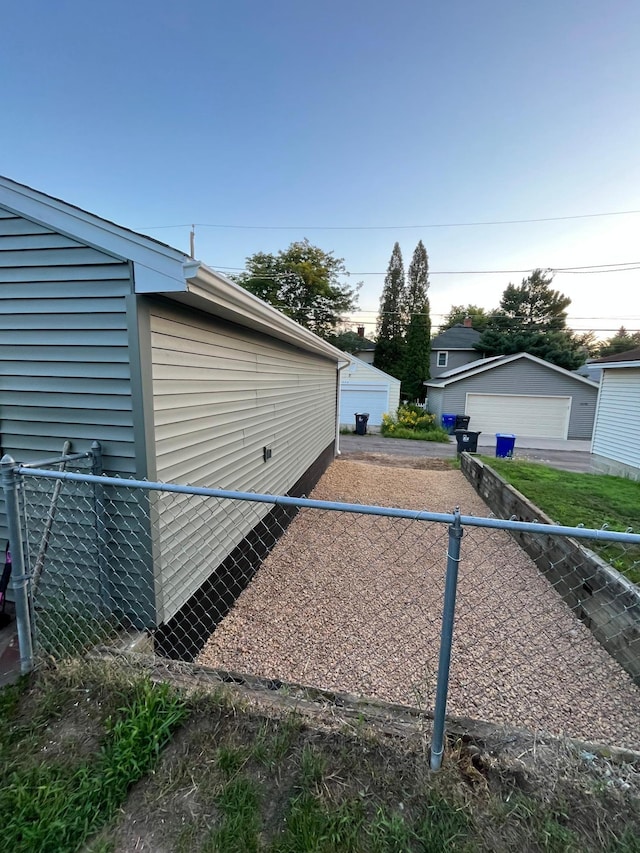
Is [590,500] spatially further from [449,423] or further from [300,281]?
[300,281]

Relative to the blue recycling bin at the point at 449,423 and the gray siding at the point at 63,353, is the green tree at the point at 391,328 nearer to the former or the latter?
the blue recycling bin at the point at 449,423

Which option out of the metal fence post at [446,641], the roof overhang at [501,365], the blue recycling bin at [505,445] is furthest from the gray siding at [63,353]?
the roof overhang at [501,365]

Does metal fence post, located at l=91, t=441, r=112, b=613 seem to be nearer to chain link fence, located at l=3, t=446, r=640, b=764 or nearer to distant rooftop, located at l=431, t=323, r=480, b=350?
chain link fence, located at l=3, t=446, r=640, b=764

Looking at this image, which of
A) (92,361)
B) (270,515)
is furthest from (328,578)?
(92,361)

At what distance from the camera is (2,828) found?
1159 mm

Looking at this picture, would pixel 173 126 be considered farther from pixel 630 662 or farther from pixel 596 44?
pixel 630 662

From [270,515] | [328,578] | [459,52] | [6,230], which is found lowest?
[328,578]

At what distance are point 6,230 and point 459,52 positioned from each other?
8391 millimetres

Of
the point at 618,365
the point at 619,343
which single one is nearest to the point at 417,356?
the point at 618,365

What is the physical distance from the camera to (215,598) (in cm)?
313

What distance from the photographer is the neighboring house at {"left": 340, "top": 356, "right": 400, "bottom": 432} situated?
61.8 ft

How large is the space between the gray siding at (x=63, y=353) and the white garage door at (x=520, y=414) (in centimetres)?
1800

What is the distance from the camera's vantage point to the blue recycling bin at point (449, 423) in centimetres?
1712

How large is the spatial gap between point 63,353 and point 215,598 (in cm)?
228
